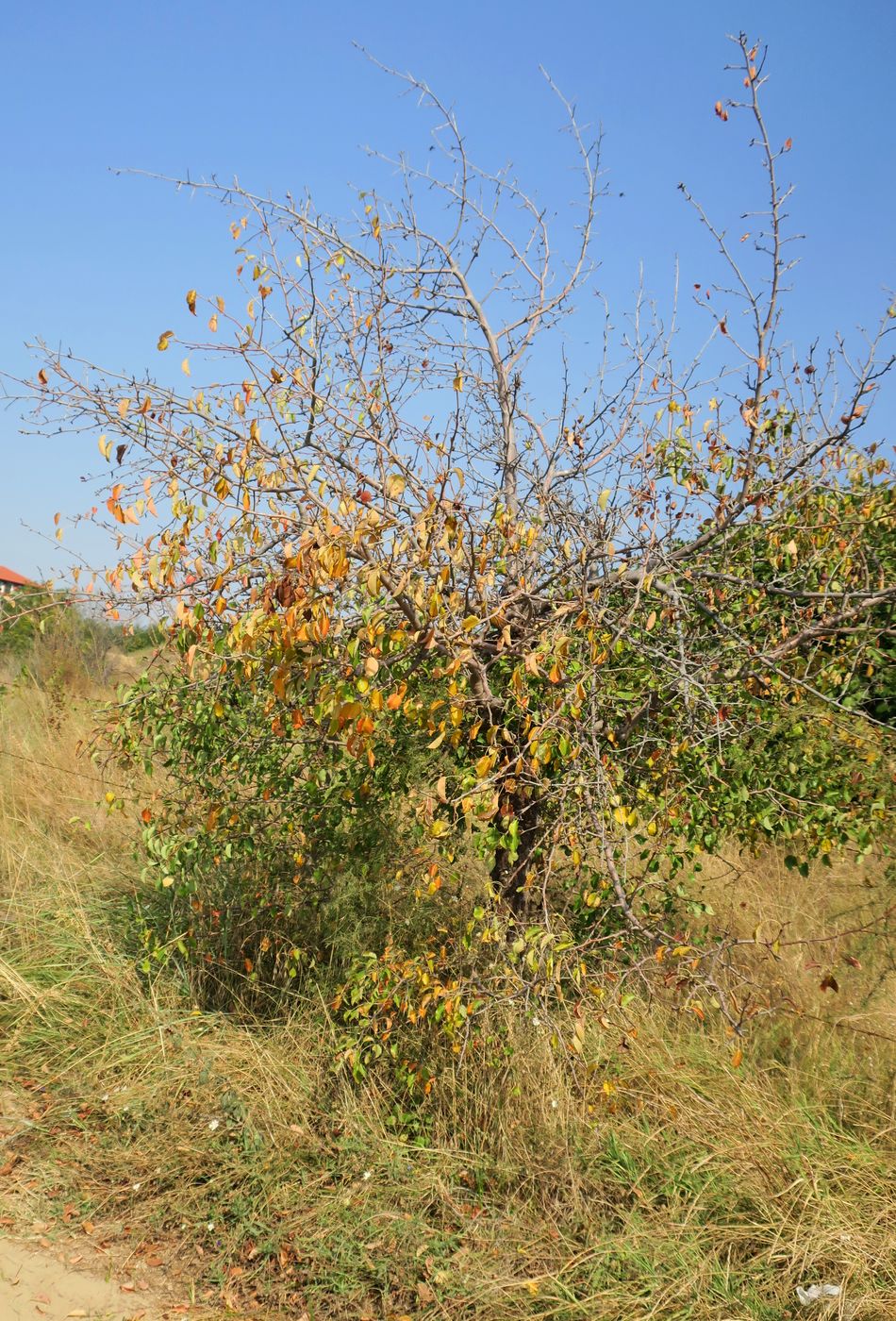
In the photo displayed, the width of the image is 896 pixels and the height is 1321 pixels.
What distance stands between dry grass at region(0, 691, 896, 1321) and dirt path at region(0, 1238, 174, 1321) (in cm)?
21

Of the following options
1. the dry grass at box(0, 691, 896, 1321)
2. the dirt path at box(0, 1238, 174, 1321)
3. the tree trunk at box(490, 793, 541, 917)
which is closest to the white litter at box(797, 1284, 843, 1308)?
the dry grass at box(0, 691, 896, 1321)

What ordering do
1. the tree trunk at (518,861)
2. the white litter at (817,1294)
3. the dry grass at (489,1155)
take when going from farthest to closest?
the tree trunk at (518,861) → the dry grass at (489,1155) → the white litter at (817,1294)

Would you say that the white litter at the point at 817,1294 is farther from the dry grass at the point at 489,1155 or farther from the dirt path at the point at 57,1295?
the dirt path at the point at 57,1295

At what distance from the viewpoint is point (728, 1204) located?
3.24 metres

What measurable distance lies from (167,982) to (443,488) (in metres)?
2.78

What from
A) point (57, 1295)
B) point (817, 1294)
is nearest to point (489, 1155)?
point (817, 1294)

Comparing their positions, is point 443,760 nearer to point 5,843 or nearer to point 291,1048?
point 291,1048

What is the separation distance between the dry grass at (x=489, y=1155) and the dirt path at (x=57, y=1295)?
0.21m

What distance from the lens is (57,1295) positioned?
131 inches

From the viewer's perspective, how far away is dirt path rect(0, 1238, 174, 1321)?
10.6ft

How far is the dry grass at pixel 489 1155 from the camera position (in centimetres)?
311

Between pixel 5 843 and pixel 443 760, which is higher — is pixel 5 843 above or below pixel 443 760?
below

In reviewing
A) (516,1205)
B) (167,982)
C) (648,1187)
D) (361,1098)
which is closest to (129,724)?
(167,982)

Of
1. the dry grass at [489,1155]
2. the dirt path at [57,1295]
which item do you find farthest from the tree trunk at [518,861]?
the dirt path at [57,1295]
